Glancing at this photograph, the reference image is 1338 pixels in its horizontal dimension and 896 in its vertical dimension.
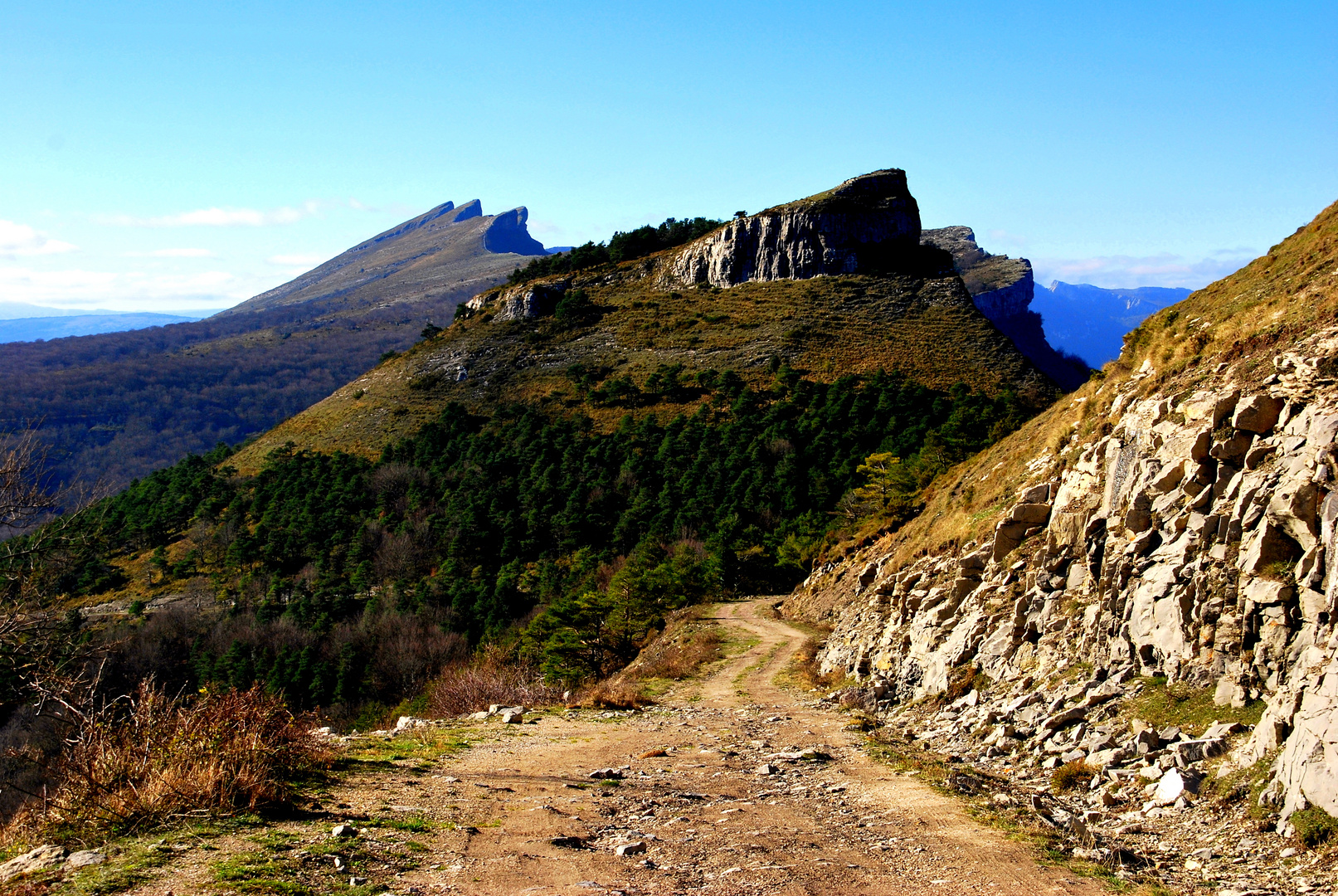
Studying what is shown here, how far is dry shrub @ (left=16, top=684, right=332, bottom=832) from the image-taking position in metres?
7.15

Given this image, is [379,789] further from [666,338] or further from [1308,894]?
[666,338]

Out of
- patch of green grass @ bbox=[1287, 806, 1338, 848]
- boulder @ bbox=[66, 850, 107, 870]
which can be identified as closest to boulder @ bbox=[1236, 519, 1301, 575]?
patch of green grass @ bbox=[1287, 806, 1338, 848]

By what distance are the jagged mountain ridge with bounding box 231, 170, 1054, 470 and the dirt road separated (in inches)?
2292

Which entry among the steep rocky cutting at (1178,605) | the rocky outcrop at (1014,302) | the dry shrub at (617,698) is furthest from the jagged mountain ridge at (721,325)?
the steep rocky cutting at (1178,605)

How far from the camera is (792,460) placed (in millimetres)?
56000

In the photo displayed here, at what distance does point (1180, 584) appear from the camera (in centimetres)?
998

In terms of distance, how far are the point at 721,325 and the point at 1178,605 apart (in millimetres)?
70571

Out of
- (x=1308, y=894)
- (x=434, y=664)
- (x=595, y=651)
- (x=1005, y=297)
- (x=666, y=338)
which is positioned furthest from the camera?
(x=1005, y=297)

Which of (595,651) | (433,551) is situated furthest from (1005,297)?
(595,651)

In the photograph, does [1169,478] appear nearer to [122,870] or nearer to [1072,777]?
[1072,777]

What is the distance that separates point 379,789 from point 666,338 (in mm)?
71679

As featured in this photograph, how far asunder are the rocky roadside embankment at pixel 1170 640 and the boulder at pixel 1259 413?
16 millimetres

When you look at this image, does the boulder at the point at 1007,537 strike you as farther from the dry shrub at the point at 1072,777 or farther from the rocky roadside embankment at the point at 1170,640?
the dry shrub at the point at 1072,777

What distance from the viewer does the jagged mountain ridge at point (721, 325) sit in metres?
72.4
